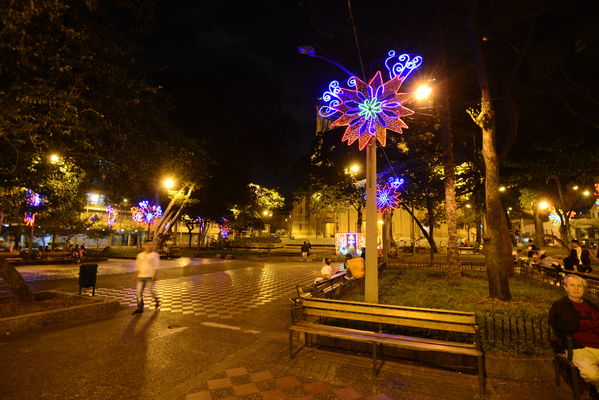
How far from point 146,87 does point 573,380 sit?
9.78 meters

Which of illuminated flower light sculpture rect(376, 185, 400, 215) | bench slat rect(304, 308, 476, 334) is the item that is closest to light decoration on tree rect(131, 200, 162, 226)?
illuminated flower light sculpture rect(376, 185, 400, 215)

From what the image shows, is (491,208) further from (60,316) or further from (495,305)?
(60,316)

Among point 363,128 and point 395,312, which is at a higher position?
point 363,128

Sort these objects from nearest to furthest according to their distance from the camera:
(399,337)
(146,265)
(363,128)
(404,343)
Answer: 1. (404,343)
2. (399,337)
3. (363,128)
4. (146,265)

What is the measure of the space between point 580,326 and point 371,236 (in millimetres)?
3673

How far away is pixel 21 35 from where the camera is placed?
19.0 ft

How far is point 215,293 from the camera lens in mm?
11461

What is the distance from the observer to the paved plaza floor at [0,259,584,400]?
404 centimetres

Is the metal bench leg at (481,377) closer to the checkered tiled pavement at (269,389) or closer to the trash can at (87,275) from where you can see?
the checkered tiled pavement at (269,389)

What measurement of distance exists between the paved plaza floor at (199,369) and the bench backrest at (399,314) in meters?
0.67

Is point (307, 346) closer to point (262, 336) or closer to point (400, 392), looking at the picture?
point (262, 336)

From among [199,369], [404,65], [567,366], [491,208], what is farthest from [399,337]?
[404,65]

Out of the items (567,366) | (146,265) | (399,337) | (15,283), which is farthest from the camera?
(146,265)

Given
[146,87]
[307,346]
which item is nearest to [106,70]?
[146,87]
